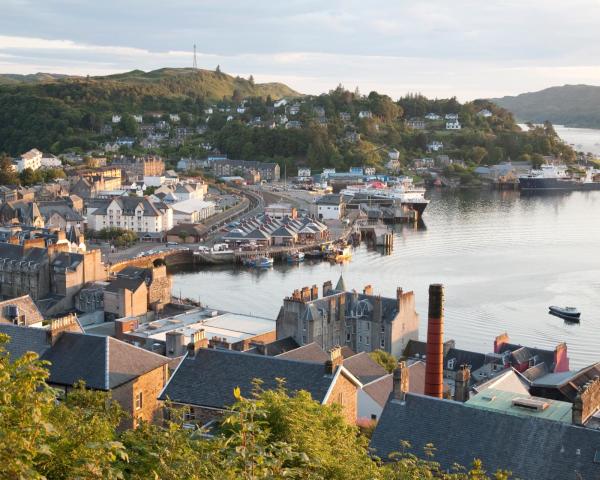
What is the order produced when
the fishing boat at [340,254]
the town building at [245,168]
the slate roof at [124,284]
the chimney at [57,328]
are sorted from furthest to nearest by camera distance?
the town building at [245,168] < the fishing boat at [340,254] < the slate roof at [124,284] < the chimney at [57,328]

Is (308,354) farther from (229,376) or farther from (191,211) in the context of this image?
(191,211)

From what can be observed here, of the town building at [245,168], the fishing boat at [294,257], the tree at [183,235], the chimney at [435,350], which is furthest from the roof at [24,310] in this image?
the town building at [245,168]

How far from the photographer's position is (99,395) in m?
12.7

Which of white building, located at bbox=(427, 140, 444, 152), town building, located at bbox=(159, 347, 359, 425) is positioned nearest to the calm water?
town building, located at bbox=(159, 347, 359, 425)

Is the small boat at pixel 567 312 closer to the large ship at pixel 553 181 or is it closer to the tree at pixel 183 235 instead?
the tree at pixel 183 235

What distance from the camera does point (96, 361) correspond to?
1642cm

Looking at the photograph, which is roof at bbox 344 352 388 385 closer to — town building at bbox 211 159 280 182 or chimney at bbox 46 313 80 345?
chimney at bbox 46 313 80 345

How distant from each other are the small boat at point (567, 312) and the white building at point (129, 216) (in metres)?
29.6

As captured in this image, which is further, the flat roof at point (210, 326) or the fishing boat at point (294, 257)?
the fishing boat at point (294, 257)

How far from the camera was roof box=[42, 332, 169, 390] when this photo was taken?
1614cm

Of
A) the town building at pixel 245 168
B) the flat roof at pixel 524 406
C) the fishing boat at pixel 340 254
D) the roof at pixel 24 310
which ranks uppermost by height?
the town building at pixel 245 168

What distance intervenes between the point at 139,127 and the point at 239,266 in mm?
78436

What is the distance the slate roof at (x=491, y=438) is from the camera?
41.3ft

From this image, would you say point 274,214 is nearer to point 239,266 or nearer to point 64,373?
point 239,266
